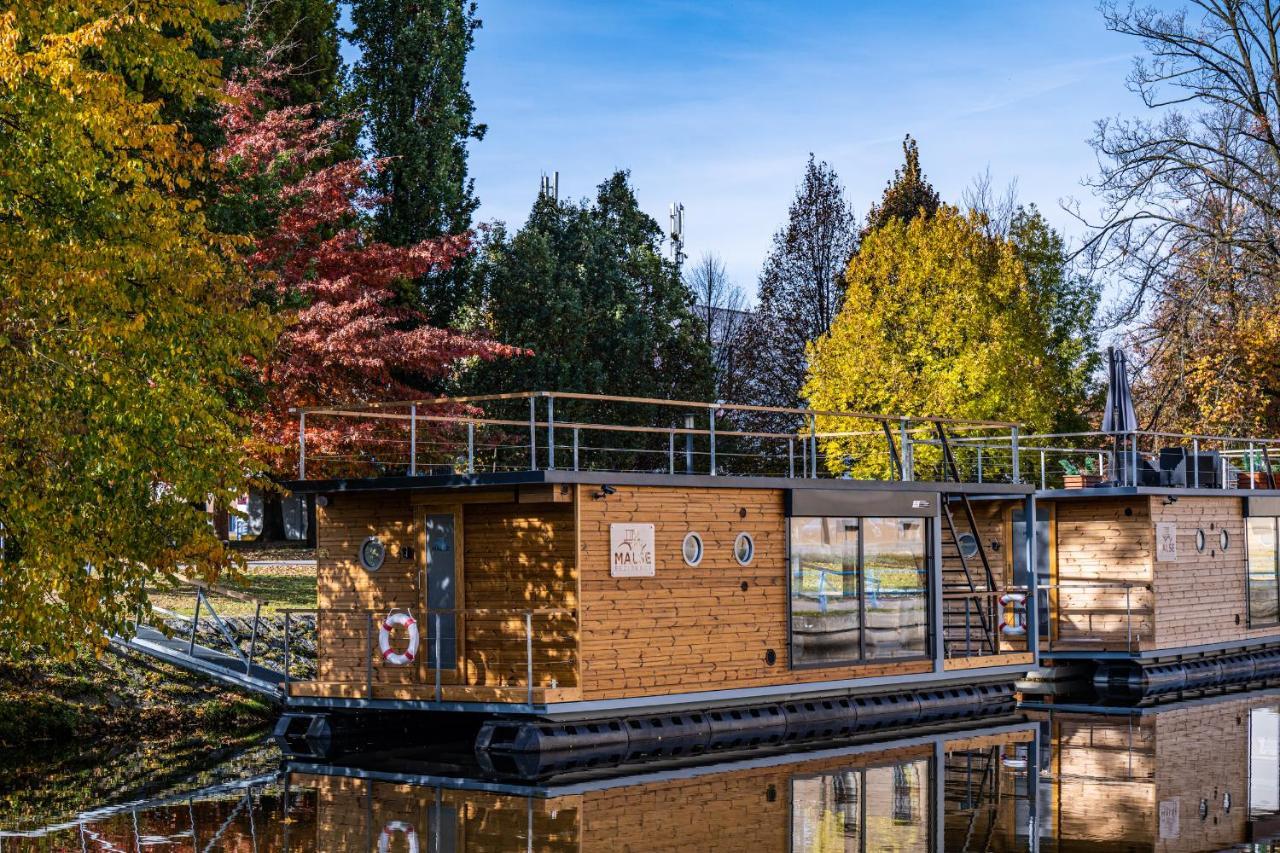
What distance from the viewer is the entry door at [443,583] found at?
65.1 ft

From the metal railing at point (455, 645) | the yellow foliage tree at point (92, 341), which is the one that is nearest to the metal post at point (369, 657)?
the metal railing at point (455, 645)

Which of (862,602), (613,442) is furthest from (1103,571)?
(613,442)

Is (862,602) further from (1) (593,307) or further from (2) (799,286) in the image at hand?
(2) (799,286)

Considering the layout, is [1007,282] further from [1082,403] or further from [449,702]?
[449,702]

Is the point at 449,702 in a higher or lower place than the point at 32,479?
lower

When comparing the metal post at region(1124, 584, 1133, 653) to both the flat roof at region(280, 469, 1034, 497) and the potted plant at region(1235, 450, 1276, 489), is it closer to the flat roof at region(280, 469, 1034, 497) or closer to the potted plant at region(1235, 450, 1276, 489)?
the potted plant at region(1235, 450, 1276, 489)

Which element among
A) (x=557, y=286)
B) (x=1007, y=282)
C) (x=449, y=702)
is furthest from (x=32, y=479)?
(x=1007, y=282)

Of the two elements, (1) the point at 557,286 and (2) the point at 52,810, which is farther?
(1) the point at 557,286

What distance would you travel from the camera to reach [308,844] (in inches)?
511

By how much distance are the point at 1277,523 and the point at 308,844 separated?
74.1 ft

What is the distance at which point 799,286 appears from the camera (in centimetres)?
5247

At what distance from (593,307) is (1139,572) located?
1836 centimetres

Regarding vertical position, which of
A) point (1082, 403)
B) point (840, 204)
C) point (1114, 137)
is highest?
point (840, 204)

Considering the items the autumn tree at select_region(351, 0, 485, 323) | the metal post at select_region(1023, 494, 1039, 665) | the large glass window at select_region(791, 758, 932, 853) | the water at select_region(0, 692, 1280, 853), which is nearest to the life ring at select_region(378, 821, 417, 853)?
the water at select_region(0, 692, 1280, 853)
